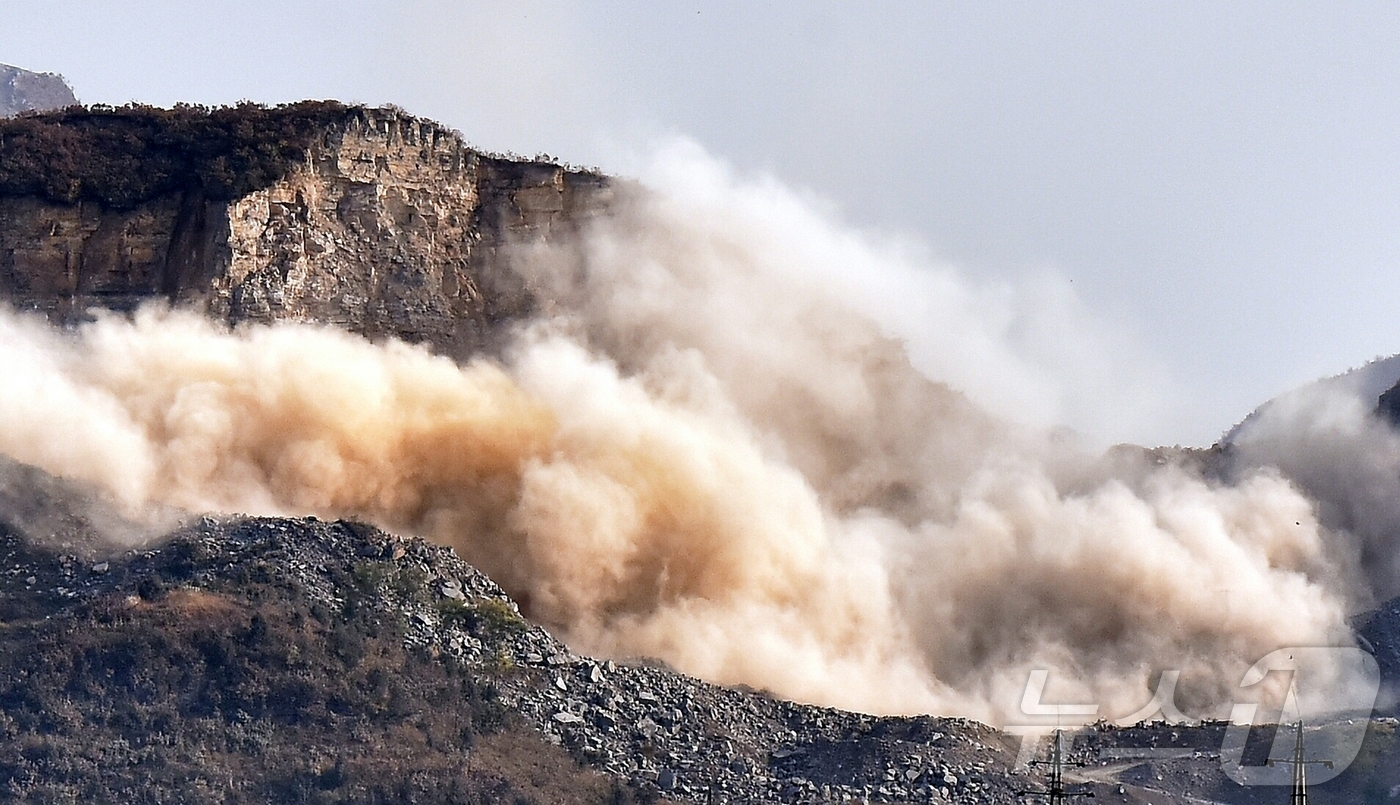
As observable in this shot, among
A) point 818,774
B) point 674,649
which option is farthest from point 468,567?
point 818,774

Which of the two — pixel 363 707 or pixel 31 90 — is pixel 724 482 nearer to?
pixel 363 707

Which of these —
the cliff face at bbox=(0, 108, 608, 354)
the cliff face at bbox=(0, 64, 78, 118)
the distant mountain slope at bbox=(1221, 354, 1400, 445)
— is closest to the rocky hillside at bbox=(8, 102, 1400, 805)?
the cliff face at bbox=(0, 108, 608, 354)

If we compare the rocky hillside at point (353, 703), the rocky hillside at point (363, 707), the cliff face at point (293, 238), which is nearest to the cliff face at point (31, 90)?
the cliff face at point (293, 238)

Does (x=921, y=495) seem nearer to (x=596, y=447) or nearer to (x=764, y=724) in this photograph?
(x=596, y=447)
